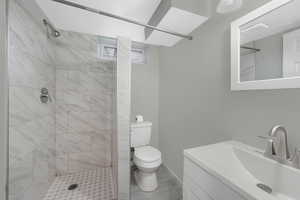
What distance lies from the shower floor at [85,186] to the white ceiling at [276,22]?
2168mm

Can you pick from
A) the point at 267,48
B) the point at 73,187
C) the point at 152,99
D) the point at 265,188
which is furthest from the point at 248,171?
the point at 73,187

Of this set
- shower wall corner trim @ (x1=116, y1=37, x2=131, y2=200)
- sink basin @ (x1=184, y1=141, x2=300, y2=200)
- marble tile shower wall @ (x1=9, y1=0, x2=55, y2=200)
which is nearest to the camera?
sink basin @ (x1=184, y1=141, x2=300, y2=200)

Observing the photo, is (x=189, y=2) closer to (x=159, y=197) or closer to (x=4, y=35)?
(x=4, y=35)

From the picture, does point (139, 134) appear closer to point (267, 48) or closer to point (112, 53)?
point (112, 53)

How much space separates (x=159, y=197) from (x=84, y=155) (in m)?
1.34

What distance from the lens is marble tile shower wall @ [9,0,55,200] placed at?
99 cm

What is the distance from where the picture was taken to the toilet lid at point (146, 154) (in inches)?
62.6

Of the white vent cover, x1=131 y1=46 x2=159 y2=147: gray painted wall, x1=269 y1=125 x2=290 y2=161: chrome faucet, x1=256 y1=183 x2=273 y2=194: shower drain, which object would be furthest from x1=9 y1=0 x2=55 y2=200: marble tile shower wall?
x1=269 y1=125 x2=290 y2=161: chrome faucet

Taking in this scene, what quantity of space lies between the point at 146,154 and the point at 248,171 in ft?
3.81

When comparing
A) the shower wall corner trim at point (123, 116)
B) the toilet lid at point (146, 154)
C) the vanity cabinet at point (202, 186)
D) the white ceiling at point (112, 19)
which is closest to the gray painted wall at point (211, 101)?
the white ceiling at point (112, 19)

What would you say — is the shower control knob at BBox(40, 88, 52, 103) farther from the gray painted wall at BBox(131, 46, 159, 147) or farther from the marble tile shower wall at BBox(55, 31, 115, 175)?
the gray painted wall at BBox(131, 46, 159, 147)

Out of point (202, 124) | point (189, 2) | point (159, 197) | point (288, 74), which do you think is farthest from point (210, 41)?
point (159, 197)

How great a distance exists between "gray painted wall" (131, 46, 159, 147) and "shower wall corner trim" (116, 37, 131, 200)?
81cm

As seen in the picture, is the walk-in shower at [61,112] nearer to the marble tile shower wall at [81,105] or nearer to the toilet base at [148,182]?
the marble tile shower wall at [81,105]
